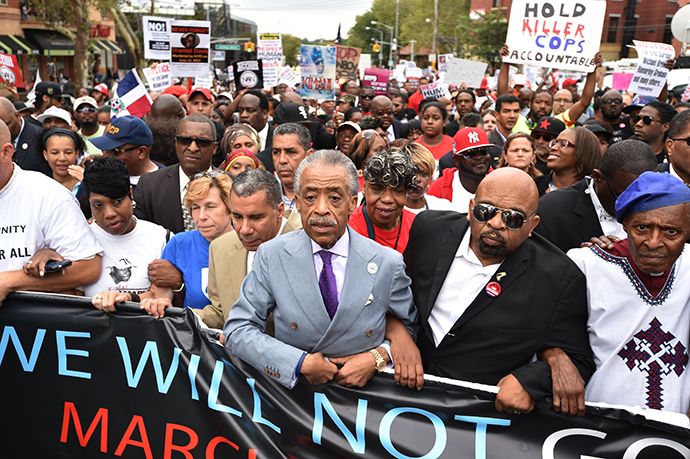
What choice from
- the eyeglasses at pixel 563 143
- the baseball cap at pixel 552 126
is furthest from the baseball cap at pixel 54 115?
the eyeglasses at pixel 563 143

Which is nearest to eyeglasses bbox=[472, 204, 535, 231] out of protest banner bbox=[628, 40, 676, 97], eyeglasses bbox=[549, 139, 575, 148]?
eyeglasses bbox=[549, 139, 575, 148]

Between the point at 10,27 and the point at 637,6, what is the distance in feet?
157

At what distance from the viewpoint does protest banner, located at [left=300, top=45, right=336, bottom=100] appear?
13327mm

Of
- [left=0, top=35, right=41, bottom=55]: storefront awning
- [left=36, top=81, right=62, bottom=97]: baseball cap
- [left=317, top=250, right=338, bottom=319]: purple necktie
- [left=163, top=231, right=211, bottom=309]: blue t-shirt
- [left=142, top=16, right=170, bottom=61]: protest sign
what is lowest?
[left=163, top=231, right=211, bottom=309]: blue t-shirt

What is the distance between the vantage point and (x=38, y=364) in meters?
3.22

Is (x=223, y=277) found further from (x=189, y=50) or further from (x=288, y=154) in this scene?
(x=189, y=50)

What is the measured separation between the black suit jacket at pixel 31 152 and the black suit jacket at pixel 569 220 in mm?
4580

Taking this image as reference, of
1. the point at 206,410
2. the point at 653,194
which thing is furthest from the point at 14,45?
the point at 653,194

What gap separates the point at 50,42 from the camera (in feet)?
120

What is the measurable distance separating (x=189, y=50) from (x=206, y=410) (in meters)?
9.30

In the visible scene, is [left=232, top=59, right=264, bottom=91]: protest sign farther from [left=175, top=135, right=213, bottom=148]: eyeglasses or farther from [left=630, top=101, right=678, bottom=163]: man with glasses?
[left=630, top=101, right=678, bottom=163]: man with glasses

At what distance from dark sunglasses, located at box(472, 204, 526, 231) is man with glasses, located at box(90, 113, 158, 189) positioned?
311cm

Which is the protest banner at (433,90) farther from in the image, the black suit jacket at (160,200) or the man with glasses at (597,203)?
the man with glasses at (597,203)

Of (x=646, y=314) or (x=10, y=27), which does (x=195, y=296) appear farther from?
(x=10, y=27)
